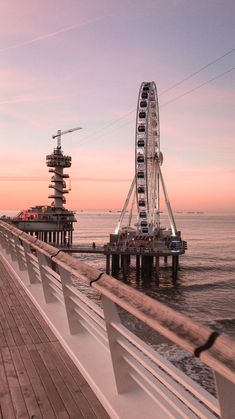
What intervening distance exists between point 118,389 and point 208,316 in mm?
25192

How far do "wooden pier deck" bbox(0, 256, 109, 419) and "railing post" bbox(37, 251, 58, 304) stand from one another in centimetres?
34

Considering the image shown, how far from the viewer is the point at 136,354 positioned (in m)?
2.46

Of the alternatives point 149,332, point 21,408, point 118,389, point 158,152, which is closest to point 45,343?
point 21,408

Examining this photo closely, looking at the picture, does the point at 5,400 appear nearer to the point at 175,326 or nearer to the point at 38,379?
the point at 38,379

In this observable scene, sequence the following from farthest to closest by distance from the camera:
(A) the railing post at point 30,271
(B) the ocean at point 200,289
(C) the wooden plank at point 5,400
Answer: (B) the ocean at point 200,289 → (A) the railing post at point 30,271 → (C) the wooden plank at point 5,400

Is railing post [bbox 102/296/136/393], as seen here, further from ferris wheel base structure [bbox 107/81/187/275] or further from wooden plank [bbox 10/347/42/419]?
ferris wheel base structure [bbox 107/81/187/275]

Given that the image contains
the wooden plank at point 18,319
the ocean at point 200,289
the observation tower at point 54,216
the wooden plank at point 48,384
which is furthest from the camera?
the observation tower at point 54,216

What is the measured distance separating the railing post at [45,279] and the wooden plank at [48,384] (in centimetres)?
119

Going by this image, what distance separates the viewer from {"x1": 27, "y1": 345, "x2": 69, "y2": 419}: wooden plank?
310 cm

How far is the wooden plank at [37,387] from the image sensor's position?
3045 mm

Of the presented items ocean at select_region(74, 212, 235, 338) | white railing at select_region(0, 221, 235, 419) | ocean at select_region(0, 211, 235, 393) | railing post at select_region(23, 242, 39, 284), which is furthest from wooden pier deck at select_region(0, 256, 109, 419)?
ocean at select_region(74, 212, 235, 338)

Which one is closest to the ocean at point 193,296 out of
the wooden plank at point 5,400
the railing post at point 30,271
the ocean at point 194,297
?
the ocean at point 194,297

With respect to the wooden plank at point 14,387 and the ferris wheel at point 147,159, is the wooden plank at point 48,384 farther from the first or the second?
the ferris wheel at point 147,159

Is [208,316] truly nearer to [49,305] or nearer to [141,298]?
[49,305]
